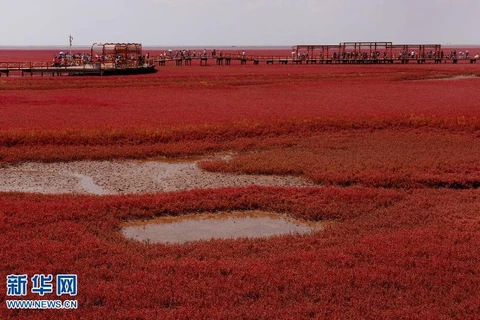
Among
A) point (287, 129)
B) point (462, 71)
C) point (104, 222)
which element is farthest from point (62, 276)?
point (462, 71)

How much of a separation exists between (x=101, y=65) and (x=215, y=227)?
154 ft

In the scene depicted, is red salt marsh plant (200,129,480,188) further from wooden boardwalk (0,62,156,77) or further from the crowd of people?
the crowd of people

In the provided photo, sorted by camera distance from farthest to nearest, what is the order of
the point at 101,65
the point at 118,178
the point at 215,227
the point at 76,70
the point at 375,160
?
the point at 101,65, the point at 76,70, the point at 375,160, the point at 118,178, the point at 215,227

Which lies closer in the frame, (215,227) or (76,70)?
(215,227)

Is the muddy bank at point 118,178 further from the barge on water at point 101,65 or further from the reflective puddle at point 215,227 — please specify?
the barge on water at point 101,65

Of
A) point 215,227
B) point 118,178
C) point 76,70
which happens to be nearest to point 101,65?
point 76,70

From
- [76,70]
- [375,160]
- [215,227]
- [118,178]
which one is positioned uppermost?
[76,70]

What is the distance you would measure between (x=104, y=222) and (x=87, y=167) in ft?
22.9

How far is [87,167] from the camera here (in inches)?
723

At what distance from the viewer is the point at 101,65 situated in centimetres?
5550

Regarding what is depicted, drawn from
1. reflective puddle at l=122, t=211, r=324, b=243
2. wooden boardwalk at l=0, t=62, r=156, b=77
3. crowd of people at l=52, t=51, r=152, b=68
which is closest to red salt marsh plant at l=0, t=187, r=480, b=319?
reflective puddle at l=122, t=211, r=324, b=243

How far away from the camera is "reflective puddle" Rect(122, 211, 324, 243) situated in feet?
37.6

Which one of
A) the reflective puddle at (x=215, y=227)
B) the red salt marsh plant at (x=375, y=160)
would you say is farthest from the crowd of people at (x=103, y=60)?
the reflective puddle at (x=215, y=227)

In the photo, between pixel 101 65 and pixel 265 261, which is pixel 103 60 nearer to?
pixel 101 65
